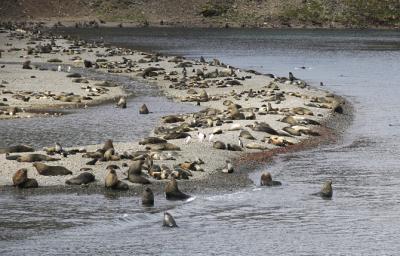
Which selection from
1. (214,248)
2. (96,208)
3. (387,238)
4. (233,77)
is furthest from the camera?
(233,77)

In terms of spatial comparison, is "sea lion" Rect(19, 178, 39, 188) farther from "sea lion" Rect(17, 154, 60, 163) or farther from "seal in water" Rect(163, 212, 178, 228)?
"seal in water" Rect(163, 212, 178, 228)

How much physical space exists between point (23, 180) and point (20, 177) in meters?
0.14

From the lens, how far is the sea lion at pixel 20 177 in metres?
26.0

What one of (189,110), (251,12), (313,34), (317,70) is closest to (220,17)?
(251,12)

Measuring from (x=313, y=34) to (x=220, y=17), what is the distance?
22.5m

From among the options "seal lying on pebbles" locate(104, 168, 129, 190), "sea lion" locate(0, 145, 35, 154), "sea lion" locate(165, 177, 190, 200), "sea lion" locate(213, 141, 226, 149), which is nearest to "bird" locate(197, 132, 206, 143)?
"sea lion" locate(213, 141, 226, 149)

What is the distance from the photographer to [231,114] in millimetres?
40812

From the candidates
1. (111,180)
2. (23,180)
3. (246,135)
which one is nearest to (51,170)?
(23,180)

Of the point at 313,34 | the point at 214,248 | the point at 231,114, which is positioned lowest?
the point at 214,248

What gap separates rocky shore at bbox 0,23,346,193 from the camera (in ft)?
92.7

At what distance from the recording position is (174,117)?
4106 centimetres

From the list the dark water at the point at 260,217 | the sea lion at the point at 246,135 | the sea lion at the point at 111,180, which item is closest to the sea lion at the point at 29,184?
the dark water at the point at 260,217

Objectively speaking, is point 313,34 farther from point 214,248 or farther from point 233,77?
point 214,248

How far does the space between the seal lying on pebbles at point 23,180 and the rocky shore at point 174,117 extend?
1.40ft
